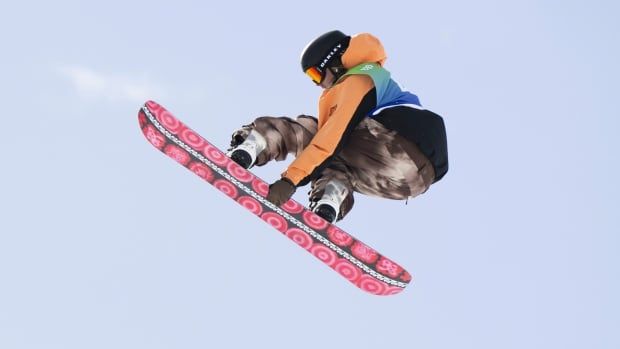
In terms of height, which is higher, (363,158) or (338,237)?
(363,158)

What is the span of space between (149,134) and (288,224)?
1.70 meters

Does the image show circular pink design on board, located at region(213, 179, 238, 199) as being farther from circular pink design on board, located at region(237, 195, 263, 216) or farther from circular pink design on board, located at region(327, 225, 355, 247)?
circular pink design on board, located at region(327, 225, 355, 247)

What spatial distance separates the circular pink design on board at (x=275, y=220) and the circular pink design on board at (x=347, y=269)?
25.9 inches

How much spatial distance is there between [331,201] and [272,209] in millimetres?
621

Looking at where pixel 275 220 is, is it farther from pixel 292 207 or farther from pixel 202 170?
pixel 202 170

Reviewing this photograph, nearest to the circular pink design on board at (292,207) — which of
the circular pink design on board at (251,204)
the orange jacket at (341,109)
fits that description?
the circular pink design on board at (251,204)

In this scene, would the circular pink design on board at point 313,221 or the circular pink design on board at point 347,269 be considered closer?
the circular pink design on board at point 313,221

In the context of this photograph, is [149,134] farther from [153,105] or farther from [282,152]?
[282,152]

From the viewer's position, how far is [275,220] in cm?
834

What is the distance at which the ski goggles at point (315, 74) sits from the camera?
861cm

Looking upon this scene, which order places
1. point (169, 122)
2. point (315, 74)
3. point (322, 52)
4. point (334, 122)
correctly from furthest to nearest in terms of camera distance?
point (315, 74) → point (322, 52) → point (169, 122) → point (334, 122)

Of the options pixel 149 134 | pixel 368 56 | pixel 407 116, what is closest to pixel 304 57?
pixel 368 56

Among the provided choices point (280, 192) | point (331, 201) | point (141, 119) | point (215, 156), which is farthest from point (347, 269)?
point (141, 119)

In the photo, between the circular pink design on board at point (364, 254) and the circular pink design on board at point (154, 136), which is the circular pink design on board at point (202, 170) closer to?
the circular pink design on board at point (154, 136)
